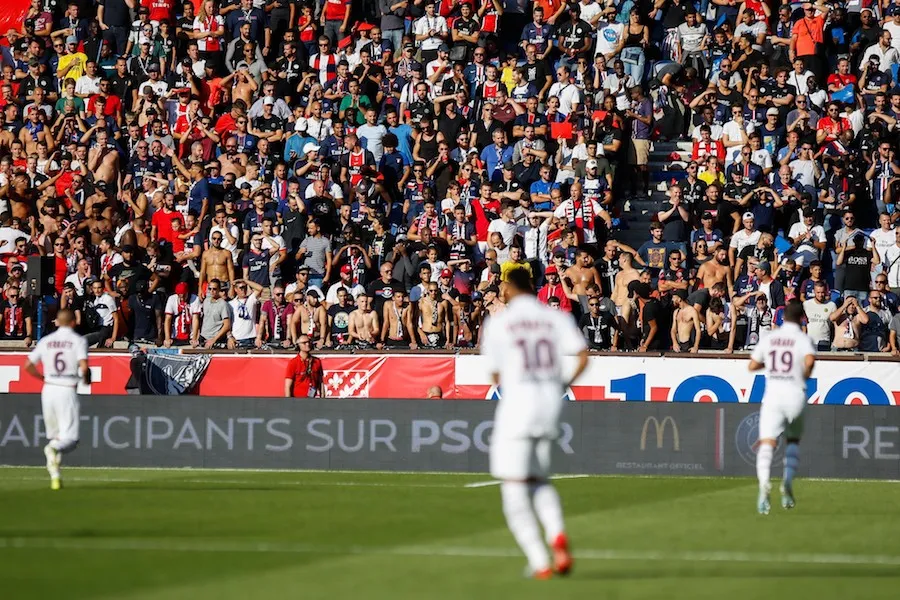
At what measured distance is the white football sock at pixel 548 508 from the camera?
9.66 metres

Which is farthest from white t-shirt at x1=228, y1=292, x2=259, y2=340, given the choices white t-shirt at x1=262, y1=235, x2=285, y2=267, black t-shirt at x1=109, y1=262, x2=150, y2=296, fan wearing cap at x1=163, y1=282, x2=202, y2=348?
black t-shirt at x1=109, y1=262, x2=150, y2=296

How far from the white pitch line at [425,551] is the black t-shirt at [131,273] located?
1423cm

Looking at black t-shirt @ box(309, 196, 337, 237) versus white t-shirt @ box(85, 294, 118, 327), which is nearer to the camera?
white t-shirt @ box(85, 294, 118, 327)

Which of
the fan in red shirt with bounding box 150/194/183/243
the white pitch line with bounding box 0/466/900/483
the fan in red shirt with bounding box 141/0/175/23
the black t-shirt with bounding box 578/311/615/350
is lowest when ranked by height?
the white pitch line with bounding box 0/466/900/483

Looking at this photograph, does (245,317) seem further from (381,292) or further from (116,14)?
(116,14)

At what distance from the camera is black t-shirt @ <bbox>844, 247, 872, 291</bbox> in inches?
931

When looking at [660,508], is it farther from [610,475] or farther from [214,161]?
[214,161]

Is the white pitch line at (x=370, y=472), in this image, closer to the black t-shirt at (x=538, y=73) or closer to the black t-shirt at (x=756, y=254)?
the black t-shirt at (x=756, y=254)

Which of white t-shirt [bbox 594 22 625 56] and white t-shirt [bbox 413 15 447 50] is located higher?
white t-shirt [bbox 413 15 447 50]

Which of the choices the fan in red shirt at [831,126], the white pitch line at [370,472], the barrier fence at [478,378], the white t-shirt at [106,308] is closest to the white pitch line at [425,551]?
the white pitch line at [370,472]

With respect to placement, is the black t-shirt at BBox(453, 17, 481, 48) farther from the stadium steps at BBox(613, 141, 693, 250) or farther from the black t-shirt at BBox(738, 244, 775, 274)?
the black t-shirt at BBox(738, 244, 775, 274)

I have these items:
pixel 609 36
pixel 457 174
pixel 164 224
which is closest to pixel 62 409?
pixel 164 224

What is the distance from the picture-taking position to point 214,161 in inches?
1147

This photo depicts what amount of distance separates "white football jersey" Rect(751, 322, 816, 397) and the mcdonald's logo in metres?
6.44
